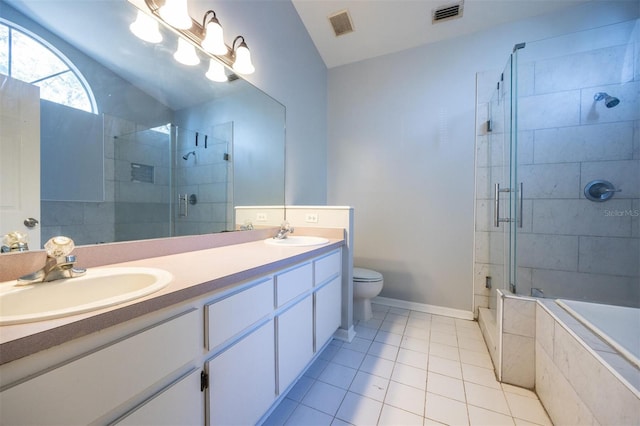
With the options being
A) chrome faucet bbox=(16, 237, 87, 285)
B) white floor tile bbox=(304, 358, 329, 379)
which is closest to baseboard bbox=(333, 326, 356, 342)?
white floor tile bbox=(304, 358, 329, 379)

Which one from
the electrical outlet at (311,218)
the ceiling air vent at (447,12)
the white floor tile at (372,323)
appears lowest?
the white floor tile at (372,323)

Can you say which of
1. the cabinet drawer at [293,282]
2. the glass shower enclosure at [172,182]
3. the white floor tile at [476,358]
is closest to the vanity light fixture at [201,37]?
the glass shower enclosure at [172,182]

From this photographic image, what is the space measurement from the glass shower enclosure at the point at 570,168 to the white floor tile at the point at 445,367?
2.04ft

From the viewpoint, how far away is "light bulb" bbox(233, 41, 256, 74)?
1571 mm

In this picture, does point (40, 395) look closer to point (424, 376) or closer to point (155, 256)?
point (155, 256)

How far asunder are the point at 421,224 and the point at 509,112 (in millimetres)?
1130

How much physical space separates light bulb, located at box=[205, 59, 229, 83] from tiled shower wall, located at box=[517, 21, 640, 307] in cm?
229

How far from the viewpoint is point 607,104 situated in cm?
174

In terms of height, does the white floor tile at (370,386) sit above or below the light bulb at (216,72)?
below

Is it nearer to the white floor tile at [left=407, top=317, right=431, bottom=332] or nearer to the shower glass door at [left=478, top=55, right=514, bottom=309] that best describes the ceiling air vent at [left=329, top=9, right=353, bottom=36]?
the shower glass door at [left=478, top=55, right=514, bottom=309]

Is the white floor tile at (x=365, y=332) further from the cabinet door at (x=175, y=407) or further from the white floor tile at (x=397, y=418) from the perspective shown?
the cabinet door at (x=175, y=407)

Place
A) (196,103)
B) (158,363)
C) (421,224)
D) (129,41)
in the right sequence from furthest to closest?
(421,224), (196,103), (129,41), (158,363)

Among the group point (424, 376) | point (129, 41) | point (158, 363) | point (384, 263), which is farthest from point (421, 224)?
point (129, 41)

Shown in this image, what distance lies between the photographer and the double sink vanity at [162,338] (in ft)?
1.49
